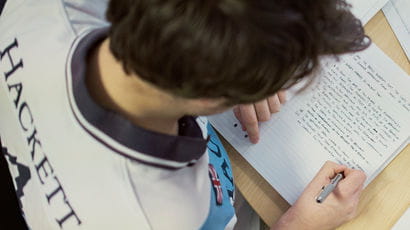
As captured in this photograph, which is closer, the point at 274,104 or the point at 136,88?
the point at 136,88

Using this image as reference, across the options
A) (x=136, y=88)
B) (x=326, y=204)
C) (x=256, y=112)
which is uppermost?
(x=136, y=88)

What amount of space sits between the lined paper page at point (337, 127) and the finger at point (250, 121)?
17 millimetres

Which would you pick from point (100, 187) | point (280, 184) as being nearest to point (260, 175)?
point (280, 184)

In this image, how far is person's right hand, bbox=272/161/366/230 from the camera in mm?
636

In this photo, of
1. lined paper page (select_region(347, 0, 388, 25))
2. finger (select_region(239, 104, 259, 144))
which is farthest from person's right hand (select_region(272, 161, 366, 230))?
lined paper page (select_region(347, 0, 388, 25))

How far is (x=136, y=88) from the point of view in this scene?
43 centimetres

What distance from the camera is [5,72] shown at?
524mm

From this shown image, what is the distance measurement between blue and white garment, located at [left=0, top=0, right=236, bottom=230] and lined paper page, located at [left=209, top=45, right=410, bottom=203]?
170mm

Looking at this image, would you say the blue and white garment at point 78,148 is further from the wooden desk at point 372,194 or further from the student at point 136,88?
the wooden desk at point 372,194

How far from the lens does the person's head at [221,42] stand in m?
0.33

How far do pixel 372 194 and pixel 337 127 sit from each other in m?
0.12

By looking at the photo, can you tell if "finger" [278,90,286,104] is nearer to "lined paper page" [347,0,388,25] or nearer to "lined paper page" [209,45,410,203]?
"lined paper page" [209,45,410,203]

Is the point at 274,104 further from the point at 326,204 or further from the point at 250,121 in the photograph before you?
the point at 326,204

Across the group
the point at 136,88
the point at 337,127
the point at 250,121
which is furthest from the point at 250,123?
the point at 136,88
